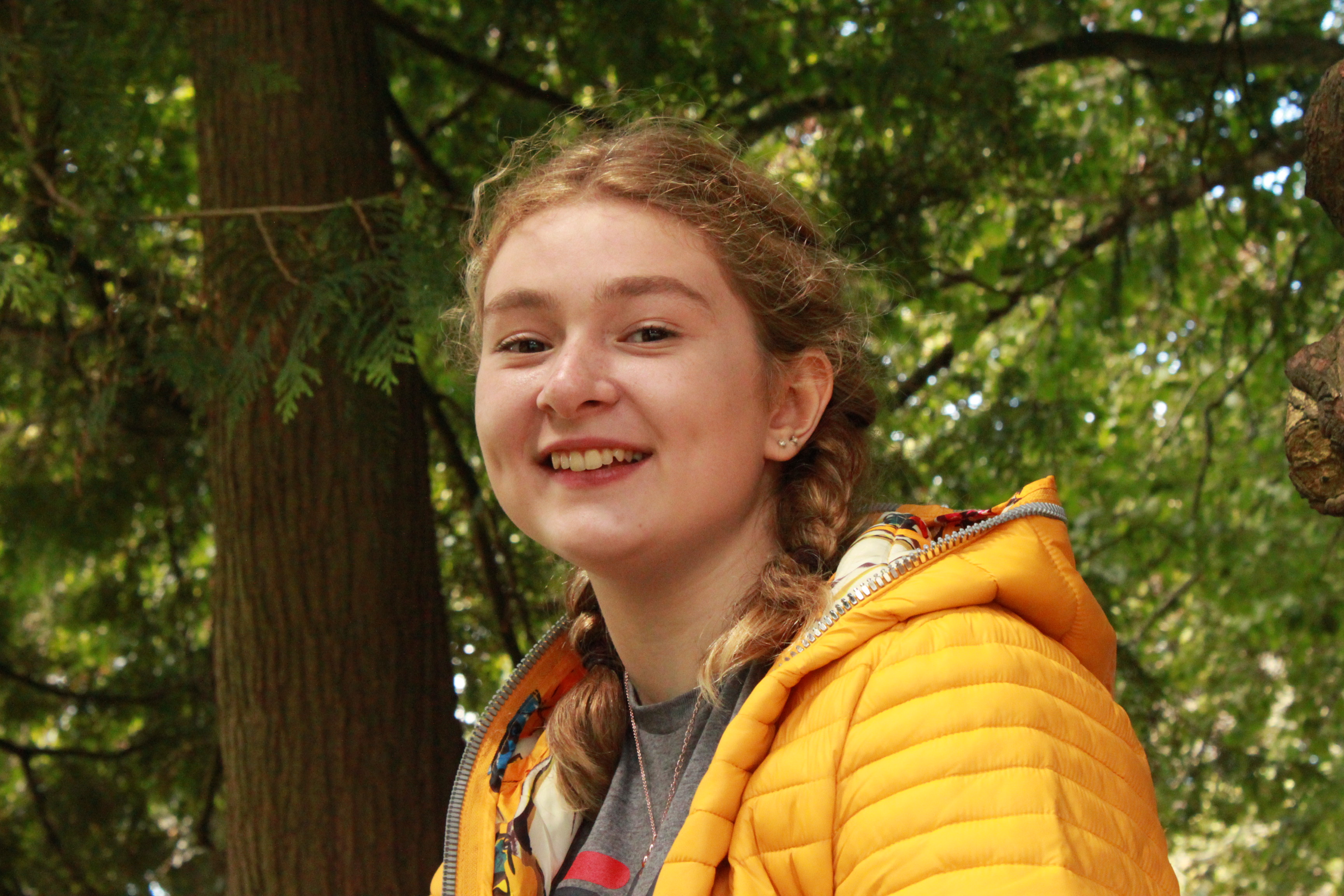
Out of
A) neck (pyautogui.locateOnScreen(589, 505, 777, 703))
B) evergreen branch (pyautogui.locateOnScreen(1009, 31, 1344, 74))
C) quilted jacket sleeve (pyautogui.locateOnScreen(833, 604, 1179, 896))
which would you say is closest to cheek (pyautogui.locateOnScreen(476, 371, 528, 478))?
neck (pyautogui.locateOnScreen(589, 505, 777, 703))

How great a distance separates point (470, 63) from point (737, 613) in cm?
269

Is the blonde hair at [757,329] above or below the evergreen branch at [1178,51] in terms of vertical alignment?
below

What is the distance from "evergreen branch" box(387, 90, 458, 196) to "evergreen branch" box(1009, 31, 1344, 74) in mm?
1781

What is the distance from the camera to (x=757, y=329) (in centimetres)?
186

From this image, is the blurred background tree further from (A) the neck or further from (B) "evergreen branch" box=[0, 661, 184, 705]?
(A) the neck

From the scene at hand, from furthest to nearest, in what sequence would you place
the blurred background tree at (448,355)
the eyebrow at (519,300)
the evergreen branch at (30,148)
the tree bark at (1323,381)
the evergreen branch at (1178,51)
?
the evergreen branch at (1178,51)
the blurred background tree at (448,355)
the evergreen branch at (30,148)
the eyebrow at (519,300)
the tree bark at (1323,381)

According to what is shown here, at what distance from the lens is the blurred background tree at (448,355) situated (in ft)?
9.75

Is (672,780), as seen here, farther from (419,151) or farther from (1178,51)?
(1178,51)

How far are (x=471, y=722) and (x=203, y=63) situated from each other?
2000mm

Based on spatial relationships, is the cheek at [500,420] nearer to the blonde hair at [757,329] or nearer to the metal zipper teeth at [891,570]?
the blonde hair at [757,329]

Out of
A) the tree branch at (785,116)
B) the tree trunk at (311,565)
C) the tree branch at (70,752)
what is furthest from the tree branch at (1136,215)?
the tree branch at (70,752)

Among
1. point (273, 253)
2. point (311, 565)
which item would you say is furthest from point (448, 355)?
point (311, 565)

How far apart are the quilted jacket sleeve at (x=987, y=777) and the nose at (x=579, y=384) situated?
1.65 feet

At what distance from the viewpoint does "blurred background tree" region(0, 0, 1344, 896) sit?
297 cm
